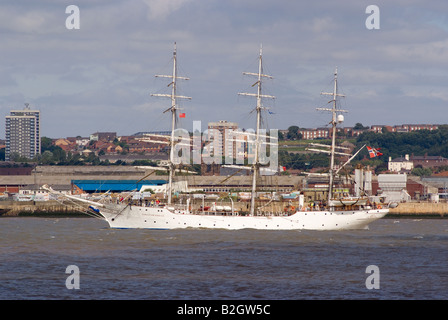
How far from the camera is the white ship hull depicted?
8150 cm

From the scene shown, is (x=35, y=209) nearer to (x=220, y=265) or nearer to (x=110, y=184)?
(x=110, y=184)

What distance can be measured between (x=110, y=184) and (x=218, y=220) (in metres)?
79.8

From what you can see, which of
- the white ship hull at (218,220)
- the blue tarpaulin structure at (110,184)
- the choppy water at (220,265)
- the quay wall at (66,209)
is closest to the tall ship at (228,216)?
the white ship hull at (218,220)

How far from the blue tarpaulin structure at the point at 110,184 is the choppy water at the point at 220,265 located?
82.9m

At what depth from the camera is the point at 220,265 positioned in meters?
47.9

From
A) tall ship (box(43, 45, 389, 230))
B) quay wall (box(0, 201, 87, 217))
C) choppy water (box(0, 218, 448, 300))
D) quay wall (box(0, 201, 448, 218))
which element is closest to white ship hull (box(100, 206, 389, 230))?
tall ship (box(43, 45, 389, 230))

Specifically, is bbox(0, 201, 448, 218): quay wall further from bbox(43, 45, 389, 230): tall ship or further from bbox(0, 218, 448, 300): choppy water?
bbox(0, 218, 448, 300): choppy water

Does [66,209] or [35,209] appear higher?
[66,209]

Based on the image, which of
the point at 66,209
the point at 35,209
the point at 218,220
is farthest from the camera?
the point at 35,209

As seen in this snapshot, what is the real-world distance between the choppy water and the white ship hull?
318 inches

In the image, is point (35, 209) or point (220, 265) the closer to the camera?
point (220, 265)

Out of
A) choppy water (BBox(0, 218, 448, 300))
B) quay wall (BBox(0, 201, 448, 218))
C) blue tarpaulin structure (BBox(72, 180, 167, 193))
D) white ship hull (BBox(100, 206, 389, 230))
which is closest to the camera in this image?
choppy water (BBox(0, 218, 448, 300))

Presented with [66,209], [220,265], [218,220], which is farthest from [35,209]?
[220,265]
